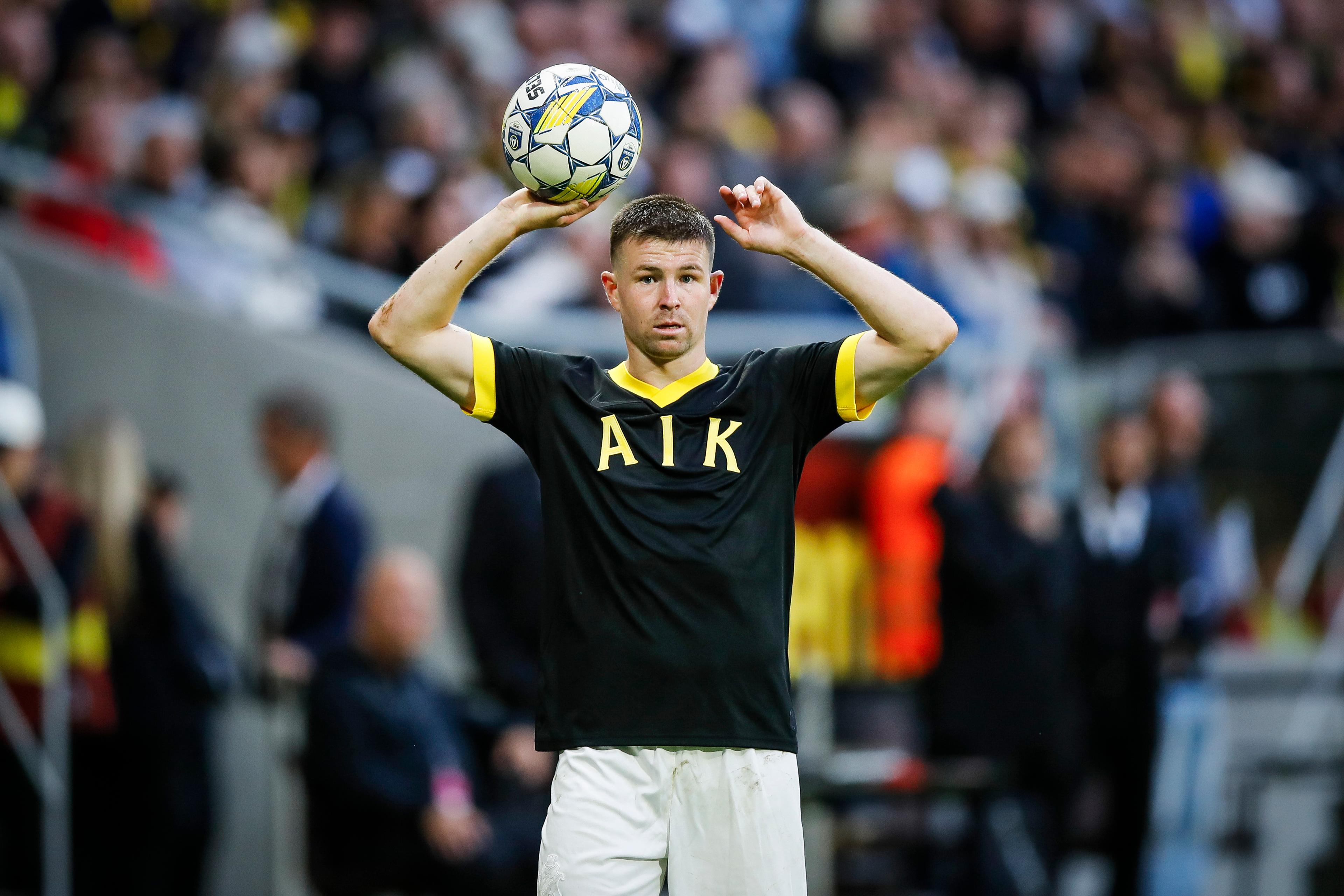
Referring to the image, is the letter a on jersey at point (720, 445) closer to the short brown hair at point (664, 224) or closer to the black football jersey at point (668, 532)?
the black football jersey at point (668, 532)

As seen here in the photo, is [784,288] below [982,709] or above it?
above

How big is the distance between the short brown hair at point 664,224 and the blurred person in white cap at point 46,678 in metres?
4.97

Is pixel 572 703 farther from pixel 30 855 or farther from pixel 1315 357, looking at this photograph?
pixel 1315 357

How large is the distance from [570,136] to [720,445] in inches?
36.2

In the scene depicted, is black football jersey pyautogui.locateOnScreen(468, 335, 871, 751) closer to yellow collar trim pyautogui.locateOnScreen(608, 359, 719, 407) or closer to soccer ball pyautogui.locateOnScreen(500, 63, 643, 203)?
yellow collar trim pyautogui.locateOnScreen(608, 359, 719, 407)

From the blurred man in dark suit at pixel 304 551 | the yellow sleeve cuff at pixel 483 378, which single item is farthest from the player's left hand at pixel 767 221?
the blurred man in dark suit at pixel 304 551

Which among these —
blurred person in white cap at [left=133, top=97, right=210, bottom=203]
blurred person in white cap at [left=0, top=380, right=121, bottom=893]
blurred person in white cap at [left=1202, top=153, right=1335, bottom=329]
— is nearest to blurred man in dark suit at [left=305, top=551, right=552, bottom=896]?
blurred person in white cap at [left=0, top=380, right=121, bottom=893]

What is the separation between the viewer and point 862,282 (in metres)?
4.56

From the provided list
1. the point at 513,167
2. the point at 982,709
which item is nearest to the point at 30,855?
the point at 982,709

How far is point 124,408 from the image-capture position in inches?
382

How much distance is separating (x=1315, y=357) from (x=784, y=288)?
329 centimetres

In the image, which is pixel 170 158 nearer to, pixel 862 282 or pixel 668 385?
pixel 668 385

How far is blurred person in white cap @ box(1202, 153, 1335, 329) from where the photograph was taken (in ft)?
41.1

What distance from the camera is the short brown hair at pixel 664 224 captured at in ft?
15.1
